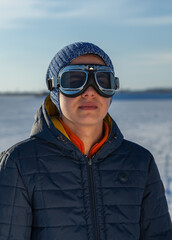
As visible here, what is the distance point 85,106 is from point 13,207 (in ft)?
1.80

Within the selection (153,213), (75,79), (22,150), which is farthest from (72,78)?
(153,213)

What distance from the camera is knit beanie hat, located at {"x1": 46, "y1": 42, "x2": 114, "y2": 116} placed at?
169 cm

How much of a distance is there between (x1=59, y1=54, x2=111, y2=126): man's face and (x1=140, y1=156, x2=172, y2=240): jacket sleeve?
400 millimetres

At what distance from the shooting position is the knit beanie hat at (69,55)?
1694 millimetres

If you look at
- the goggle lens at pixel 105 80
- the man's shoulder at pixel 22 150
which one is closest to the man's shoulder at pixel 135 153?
the goggle lens at pixel 105 80

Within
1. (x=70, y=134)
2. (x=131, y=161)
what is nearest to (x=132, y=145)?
(x=131, y=161)

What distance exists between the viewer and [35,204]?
61.0 inches

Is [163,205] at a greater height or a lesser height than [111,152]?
lesser

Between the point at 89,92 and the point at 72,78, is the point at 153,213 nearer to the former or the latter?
the point at 89,92

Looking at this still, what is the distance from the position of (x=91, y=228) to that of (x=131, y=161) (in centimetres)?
38

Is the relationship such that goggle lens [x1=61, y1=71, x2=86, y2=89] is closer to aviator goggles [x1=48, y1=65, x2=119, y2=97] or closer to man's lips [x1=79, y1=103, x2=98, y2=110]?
aviator goggles [x1=48, y1=65, x2=119, y2=97]

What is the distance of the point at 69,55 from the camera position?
67.3 inches

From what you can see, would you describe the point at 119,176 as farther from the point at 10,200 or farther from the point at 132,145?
the point at 10,200

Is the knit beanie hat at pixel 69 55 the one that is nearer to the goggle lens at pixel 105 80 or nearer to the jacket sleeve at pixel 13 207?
the goggle lens at pixel 105 80
